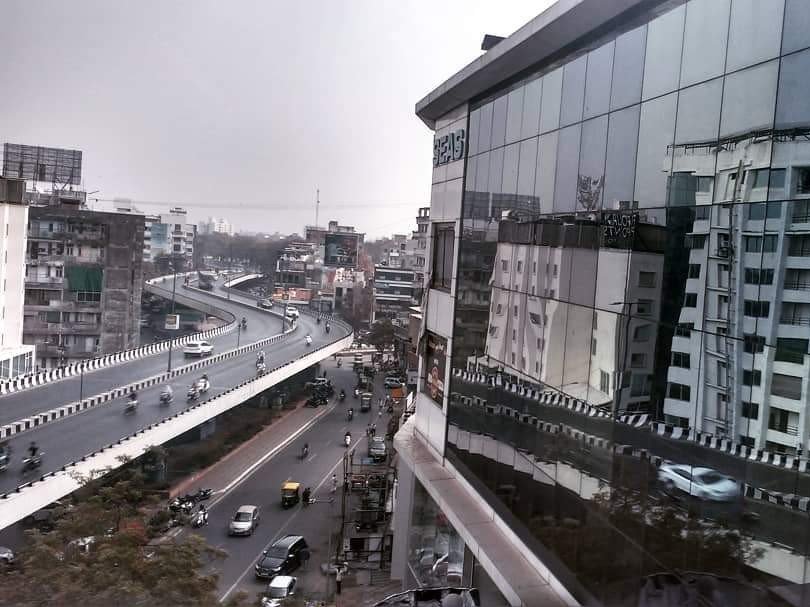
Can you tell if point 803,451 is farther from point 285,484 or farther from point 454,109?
point 285,484

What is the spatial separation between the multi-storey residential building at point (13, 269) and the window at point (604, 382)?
11559 mm

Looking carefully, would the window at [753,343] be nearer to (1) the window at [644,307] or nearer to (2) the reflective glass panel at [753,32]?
(1) the window at [644,307]

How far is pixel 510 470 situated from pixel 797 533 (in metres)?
1.70

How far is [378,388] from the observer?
1795 centimetres

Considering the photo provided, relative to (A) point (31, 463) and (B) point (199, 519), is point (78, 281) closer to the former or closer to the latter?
(B) point (199, 519)

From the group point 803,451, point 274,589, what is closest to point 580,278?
point 803,451

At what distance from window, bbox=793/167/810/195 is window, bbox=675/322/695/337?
433 millimetres

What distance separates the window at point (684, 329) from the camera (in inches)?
72.4

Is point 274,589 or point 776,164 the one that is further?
point 274,589

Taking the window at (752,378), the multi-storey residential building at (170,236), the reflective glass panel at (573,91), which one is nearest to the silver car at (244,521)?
the reflective glass panel at (573,91)

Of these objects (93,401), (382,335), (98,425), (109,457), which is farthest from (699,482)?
(382,335)

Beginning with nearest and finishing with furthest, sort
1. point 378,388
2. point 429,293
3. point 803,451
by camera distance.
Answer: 1. point 803,451
2. point 429,293
3. point 378,388

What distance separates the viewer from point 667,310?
76.3 inches

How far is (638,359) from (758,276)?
1.65 feet
